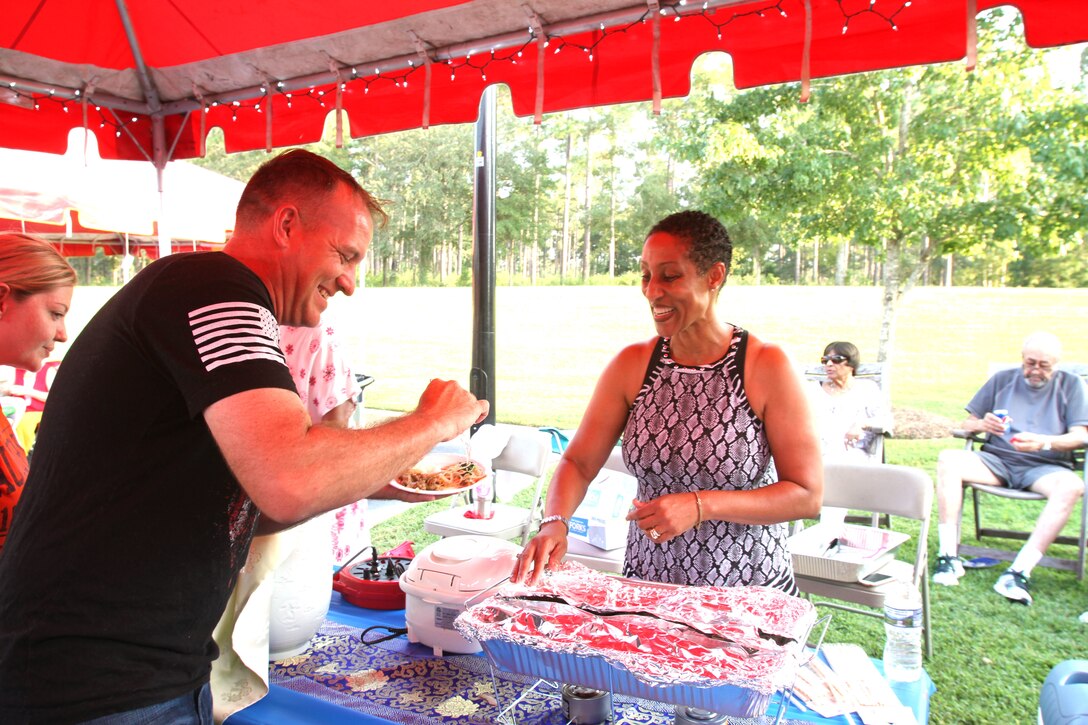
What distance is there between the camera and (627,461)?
2055 millimetres

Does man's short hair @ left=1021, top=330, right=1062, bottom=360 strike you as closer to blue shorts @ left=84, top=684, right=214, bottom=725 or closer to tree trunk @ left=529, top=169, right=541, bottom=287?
blue shorts @ left=84, top=684, right=214, bottom=725

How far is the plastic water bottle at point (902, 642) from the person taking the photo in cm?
180

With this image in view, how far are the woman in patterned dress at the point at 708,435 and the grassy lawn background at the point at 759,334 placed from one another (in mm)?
2653

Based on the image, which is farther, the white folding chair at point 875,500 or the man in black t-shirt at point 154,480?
the white folding chair at point 875,500

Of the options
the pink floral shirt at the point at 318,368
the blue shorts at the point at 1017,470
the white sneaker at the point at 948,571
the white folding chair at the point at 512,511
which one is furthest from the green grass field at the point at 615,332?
the pink floral shirt at the point at 318,368

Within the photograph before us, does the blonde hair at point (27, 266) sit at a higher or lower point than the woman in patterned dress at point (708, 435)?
higher

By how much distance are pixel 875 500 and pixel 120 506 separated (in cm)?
313

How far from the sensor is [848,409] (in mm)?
5555

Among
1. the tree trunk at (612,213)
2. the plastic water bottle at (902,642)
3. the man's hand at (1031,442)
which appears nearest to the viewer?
the plastic water bottle at (902,642)

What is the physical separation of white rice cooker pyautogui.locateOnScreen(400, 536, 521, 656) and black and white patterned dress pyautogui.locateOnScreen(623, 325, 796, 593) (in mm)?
404

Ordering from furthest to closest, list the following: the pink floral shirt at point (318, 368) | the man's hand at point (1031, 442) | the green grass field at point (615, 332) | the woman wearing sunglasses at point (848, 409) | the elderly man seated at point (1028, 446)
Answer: the green grass field at point (615, 332)
the woman wearing sunglasses at point (848, 409)
the man's hand at point (1031, 442)
the elderly man seated at point (1028, 446)
the pink floral shirt at point (318, 368)

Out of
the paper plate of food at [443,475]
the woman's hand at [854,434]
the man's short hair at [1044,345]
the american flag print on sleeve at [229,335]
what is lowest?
the woman's hand at [854,434]

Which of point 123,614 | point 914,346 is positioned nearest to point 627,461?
point 123,614

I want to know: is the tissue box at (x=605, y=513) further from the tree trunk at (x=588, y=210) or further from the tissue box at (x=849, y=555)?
the tree trunk at (x=588, y=210)
